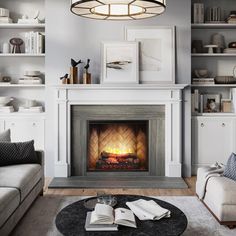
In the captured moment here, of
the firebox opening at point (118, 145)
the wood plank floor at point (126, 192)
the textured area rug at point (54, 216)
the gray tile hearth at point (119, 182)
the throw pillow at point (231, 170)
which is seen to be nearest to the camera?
the textured area rug at point (54, 216)

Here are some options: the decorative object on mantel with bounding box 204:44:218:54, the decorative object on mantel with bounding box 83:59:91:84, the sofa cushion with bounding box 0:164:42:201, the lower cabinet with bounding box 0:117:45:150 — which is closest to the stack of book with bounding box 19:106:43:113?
the lower cabinet with bounding box 0:117:45:150

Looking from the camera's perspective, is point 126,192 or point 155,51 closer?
point 126,192

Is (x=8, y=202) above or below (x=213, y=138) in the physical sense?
below

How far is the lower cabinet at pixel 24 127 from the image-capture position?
17.7 ft

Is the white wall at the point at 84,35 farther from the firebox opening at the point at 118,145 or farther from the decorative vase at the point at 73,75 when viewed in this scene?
the firebox opening at the point at 118,145

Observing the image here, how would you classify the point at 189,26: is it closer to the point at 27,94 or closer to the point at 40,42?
the point at 40,42

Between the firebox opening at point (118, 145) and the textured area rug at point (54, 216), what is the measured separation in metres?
1.12

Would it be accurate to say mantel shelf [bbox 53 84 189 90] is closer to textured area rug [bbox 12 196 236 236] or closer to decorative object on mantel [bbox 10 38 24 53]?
decorative object on mantel [bbox 10 38 24 53]

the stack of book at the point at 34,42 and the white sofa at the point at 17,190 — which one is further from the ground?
the stack of book at the point at 34,42

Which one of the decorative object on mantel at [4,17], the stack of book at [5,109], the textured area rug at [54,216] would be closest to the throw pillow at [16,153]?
the textured area rug at [54,216]

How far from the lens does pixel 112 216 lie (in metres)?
2.72

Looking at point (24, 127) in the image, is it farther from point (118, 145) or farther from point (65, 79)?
point (118, 145)

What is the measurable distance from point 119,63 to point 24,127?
1.63 meters

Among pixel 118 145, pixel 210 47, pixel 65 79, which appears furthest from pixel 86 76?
pixel 210 47
